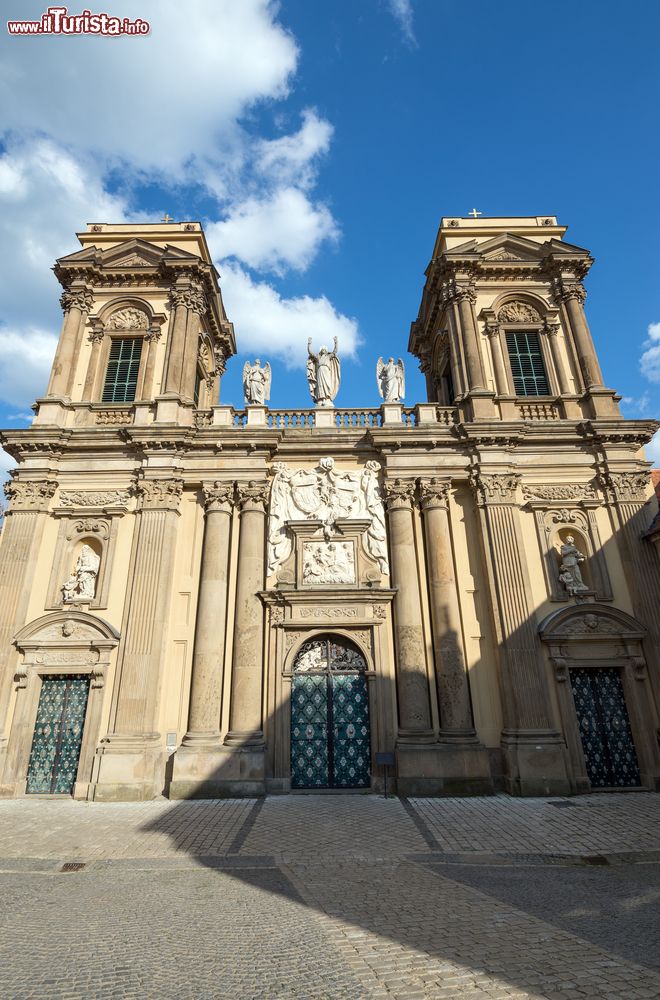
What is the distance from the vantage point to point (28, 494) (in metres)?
15.9

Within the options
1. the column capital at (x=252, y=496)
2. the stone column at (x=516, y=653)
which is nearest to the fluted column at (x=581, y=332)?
the stone column at (x=516, y=653)

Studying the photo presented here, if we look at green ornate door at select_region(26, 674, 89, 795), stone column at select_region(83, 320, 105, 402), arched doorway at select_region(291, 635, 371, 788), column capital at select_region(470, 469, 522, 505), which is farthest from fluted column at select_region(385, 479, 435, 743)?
stone column at select_region(83, 320, 105, 402)

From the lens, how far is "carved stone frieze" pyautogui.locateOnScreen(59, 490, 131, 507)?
16172mm

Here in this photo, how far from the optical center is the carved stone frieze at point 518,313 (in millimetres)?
19562

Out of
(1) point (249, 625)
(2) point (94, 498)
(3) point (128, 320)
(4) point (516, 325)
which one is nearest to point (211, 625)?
(1) point (249, 625)

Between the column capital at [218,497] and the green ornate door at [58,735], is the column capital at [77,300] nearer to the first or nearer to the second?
the column capital at [218,497]

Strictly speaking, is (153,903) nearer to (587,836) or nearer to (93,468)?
(587,836)

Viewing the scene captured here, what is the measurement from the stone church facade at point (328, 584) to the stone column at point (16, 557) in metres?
0.07

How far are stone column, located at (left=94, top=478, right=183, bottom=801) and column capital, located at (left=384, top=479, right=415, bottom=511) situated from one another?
6.55 m

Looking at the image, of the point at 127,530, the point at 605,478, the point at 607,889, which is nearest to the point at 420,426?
the point at 605,478

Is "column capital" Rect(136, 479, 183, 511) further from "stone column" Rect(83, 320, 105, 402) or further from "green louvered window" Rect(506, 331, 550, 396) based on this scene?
"green louvered window" Rect(506, 331, 550, 396)

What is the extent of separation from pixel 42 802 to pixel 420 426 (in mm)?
14773

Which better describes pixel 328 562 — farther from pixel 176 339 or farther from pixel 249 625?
pixel 176 339

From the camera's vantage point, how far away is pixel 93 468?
54.2ft
